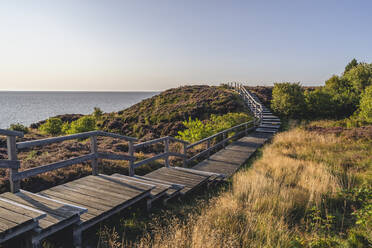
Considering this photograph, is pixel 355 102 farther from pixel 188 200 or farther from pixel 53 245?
pixel 53 245

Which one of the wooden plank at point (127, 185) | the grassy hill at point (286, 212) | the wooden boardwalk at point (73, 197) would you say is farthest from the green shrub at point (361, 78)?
the wooden plank at point (127, 185)

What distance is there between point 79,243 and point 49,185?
4.06 m

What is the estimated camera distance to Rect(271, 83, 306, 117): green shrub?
2630 centimetres

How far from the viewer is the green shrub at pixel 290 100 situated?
86.3ft

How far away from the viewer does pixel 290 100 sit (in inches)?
1041

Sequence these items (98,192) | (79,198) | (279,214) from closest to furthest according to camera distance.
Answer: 1. (79,198)
2. (98,192)
3. (279,214)

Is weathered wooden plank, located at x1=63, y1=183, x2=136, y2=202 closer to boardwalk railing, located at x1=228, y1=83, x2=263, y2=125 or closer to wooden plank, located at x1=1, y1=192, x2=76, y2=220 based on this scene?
wooden plank, located at x1=1, y1=192, x2=76, y2=220

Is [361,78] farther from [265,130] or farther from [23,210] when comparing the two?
[23,210]

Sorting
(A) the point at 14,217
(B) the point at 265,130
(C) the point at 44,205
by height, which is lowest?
(B) the point at 265,130

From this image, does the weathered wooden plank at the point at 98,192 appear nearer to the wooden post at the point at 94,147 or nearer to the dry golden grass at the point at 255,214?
the wooden post at the point at 94,147

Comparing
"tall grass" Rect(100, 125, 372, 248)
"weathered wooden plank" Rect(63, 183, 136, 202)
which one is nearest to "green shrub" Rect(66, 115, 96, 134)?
"tall grass" Rect(100, 125, 372, 248)

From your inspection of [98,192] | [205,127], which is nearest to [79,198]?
[98,192]

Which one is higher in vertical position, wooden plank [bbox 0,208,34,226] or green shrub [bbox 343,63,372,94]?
green shrub [bbox 343,63,372,94]

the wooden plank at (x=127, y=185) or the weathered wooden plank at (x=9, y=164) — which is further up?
the weathered wooden plank at (x=9, y=164)
